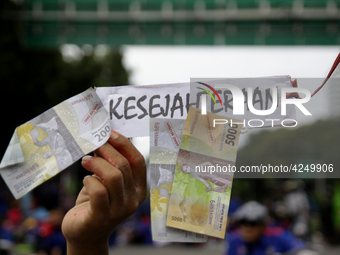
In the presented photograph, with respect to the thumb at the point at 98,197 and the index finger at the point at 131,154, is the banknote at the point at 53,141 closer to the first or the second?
the index finger at the point at 131,154

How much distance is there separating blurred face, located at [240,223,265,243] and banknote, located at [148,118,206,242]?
2.57 meters

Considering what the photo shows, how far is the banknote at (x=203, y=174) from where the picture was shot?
1.36 meters

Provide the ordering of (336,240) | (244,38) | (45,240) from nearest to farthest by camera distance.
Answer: (45,240)
(244,38)
(336,240)

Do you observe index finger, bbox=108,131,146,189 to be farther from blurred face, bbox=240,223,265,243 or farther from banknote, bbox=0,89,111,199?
blurred face, bbox=240,223,265,243

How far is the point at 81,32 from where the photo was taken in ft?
30.2

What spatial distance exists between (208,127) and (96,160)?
1.46 feet

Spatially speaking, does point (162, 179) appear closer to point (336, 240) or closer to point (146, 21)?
point (146, 21)

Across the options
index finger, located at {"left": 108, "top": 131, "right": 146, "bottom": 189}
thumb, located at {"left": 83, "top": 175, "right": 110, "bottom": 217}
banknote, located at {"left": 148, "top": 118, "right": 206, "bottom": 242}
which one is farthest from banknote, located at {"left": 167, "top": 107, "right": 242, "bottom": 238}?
thumb, located at {"left": 83, "top": 175, "right": 110, "bottom": 217}

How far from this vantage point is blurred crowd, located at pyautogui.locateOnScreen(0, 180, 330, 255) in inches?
191

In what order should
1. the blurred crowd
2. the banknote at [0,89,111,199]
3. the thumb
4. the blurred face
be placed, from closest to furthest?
1. the thumb
2. the banknote at [0,89,111,199]
3. the blurred face
4. the blurred crowd

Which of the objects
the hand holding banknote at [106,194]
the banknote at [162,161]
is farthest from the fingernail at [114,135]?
the banknote at [162,161]

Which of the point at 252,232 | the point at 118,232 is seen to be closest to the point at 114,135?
the point at 252,232

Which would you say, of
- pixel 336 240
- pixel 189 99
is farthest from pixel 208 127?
pixel 336 240

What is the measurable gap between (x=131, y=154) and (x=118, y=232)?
14.7 meters
